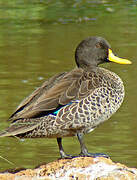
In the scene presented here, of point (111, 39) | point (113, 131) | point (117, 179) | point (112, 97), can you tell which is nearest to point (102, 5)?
point (111, 39)

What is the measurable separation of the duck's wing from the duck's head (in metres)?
0.28

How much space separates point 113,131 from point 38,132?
2751 mm

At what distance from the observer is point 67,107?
6172mm

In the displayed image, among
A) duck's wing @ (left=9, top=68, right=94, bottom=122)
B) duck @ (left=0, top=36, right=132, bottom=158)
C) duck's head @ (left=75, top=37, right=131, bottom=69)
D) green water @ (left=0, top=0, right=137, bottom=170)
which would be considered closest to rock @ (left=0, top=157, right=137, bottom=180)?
duck @ (left=0, top=36, right=132, bottom=158)

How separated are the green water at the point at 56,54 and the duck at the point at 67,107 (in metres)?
1.50

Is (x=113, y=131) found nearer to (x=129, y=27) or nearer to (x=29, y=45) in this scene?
(x=29, y=45)

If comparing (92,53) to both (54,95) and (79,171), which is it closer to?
(54,95)

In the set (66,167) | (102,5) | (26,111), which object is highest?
(26,111)

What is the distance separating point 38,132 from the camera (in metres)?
6.06

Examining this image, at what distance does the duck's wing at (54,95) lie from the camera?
605cm

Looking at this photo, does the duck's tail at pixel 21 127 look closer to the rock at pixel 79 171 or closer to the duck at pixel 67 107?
the duck at pixel 67 107

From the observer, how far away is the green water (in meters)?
8.12

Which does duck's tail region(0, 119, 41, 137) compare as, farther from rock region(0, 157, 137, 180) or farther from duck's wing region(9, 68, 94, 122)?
rock region(0, 157, 137, 180)

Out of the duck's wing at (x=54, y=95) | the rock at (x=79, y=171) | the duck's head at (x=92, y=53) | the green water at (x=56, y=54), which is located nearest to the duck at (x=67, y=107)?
the duck's wing at (x=54, y=95)
